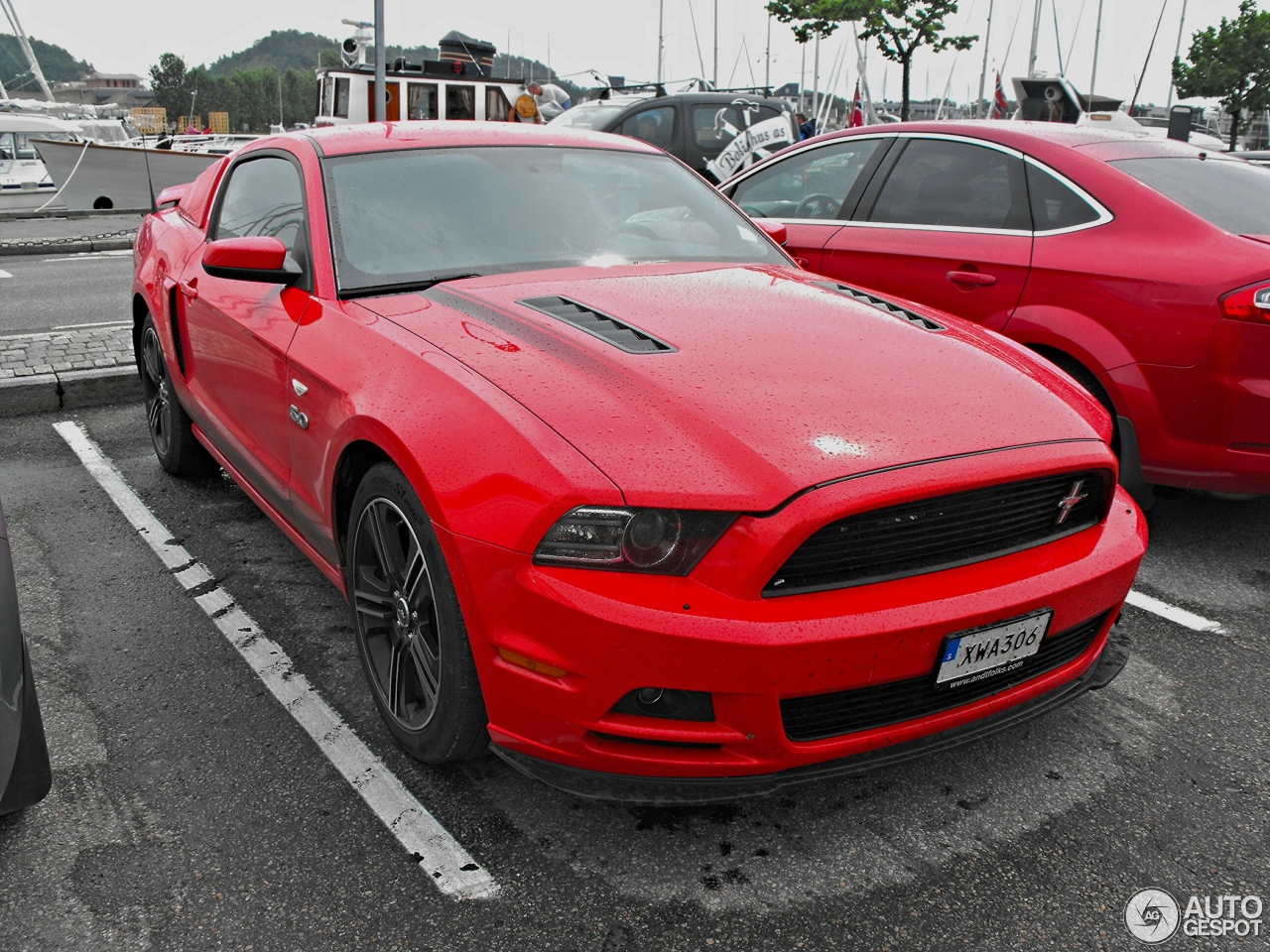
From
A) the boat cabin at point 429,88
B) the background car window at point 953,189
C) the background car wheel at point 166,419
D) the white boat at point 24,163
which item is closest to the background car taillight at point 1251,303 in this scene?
the background car window at point 953,189

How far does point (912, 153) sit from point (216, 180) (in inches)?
121

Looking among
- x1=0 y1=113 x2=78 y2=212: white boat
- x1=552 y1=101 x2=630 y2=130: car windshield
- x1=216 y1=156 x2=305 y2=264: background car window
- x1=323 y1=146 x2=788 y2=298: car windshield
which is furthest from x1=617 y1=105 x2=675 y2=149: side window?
x1=0 y1=113 x2=78 y2=212: white boat

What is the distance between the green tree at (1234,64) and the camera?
4072 centimetres

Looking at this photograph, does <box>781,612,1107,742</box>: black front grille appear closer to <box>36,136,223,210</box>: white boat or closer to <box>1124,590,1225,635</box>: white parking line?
<box>1124,590,1225,635</box>: white parking line

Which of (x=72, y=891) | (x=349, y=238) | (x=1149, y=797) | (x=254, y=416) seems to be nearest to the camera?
(x=72, y=891)

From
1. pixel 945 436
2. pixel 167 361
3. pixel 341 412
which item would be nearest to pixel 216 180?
pixel 167 361

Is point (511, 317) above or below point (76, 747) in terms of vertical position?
above

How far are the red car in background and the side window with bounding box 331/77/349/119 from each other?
56.0 ft

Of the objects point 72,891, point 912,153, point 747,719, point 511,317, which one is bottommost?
point 72,891

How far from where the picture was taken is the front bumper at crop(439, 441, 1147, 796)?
2014mm

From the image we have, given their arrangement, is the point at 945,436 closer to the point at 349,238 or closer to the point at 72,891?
the point at 349,238

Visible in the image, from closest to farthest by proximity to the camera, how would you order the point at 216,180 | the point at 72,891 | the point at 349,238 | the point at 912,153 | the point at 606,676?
the point at 606,676, the point at 72,891, the point at 349,238, the point at 216,180, the point at 912,153

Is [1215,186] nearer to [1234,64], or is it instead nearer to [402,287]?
[402,287]

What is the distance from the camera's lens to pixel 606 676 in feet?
6.71
